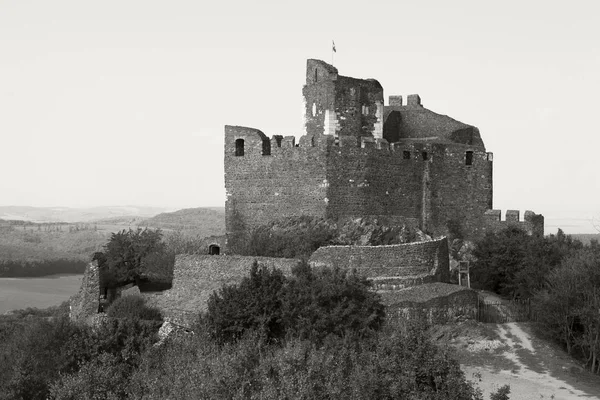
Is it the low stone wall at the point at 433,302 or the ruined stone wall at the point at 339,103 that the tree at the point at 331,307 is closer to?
the low stone wall at the point at 433,302

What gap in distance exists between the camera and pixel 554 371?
29297 millimetres

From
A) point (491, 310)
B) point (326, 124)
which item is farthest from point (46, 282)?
point (491, 310)

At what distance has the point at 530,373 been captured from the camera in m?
28.7

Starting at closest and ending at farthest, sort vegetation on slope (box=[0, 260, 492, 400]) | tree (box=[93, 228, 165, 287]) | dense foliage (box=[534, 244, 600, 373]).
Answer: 1. vegetation on slope (box=[0, 260, 492, 400])
2. dense foliage (box=[534, 244, 600, 373])
3. tree (box=[93, 228, 165, 287])

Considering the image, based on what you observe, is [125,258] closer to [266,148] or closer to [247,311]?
[266,148]

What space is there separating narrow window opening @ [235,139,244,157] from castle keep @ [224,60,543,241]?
0.15ft

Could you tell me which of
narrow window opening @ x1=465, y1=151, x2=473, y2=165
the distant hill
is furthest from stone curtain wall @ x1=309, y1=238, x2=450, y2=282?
the distant hill

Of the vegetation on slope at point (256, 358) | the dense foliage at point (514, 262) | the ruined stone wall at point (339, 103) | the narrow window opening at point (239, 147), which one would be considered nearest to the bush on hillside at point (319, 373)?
the vegetation on slope at point (256, 358)

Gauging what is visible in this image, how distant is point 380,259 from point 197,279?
7225mm

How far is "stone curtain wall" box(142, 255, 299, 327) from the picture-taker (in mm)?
32781

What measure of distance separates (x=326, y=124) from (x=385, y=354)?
1619 cm

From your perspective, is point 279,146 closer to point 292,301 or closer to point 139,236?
point 139,236

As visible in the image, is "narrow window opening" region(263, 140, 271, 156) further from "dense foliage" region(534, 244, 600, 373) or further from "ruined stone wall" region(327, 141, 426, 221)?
"dense foliage" region(534, 244, 600, 373)

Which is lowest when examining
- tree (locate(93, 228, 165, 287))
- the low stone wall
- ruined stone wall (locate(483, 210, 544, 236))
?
the low stone wall
